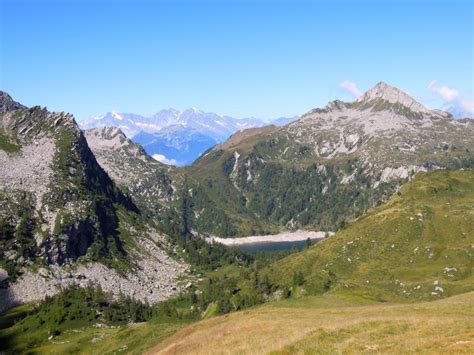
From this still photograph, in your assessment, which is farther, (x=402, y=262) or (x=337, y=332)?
(x=402, y=262)

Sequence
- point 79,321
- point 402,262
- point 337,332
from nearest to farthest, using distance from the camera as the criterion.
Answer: point 337,332
point 79,321
point 402,262

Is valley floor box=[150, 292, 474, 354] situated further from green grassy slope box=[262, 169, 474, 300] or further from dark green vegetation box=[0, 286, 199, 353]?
green grassy slope box=[262, 169, 474, 300]

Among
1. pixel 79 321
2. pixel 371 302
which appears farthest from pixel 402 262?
pixel 79 321

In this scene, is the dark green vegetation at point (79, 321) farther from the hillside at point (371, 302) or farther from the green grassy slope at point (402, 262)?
the green grassy slope at point (402, 262)

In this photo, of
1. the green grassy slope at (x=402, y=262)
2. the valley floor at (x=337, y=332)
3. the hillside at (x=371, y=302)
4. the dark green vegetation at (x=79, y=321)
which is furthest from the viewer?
the green grassy slope at (x=402, y=262)

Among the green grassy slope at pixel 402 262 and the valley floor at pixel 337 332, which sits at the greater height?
the valley floor at pixel 337 332

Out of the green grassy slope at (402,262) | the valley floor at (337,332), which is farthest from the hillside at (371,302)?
the green grassy slope at (402,262)

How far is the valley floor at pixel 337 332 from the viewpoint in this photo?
42.2 meters

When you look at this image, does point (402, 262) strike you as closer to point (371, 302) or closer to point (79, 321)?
point (371, 302)

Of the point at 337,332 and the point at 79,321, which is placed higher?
the point at 337,332

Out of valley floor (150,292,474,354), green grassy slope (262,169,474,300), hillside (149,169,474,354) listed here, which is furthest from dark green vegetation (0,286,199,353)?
green grassy slope (262,169,474,300)

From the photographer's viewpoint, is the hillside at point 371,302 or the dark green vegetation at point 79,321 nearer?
the hillside at point 371,302

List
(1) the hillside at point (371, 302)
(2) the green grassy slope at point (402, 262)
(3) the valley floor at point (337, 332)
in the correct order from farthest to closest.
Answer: (2) the green grassy slope at point (402, 262)
(1) the hillside at point (371, 302)
(3) the valley floor at point (337, 332)

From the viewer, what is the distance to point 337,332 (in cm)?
5103
